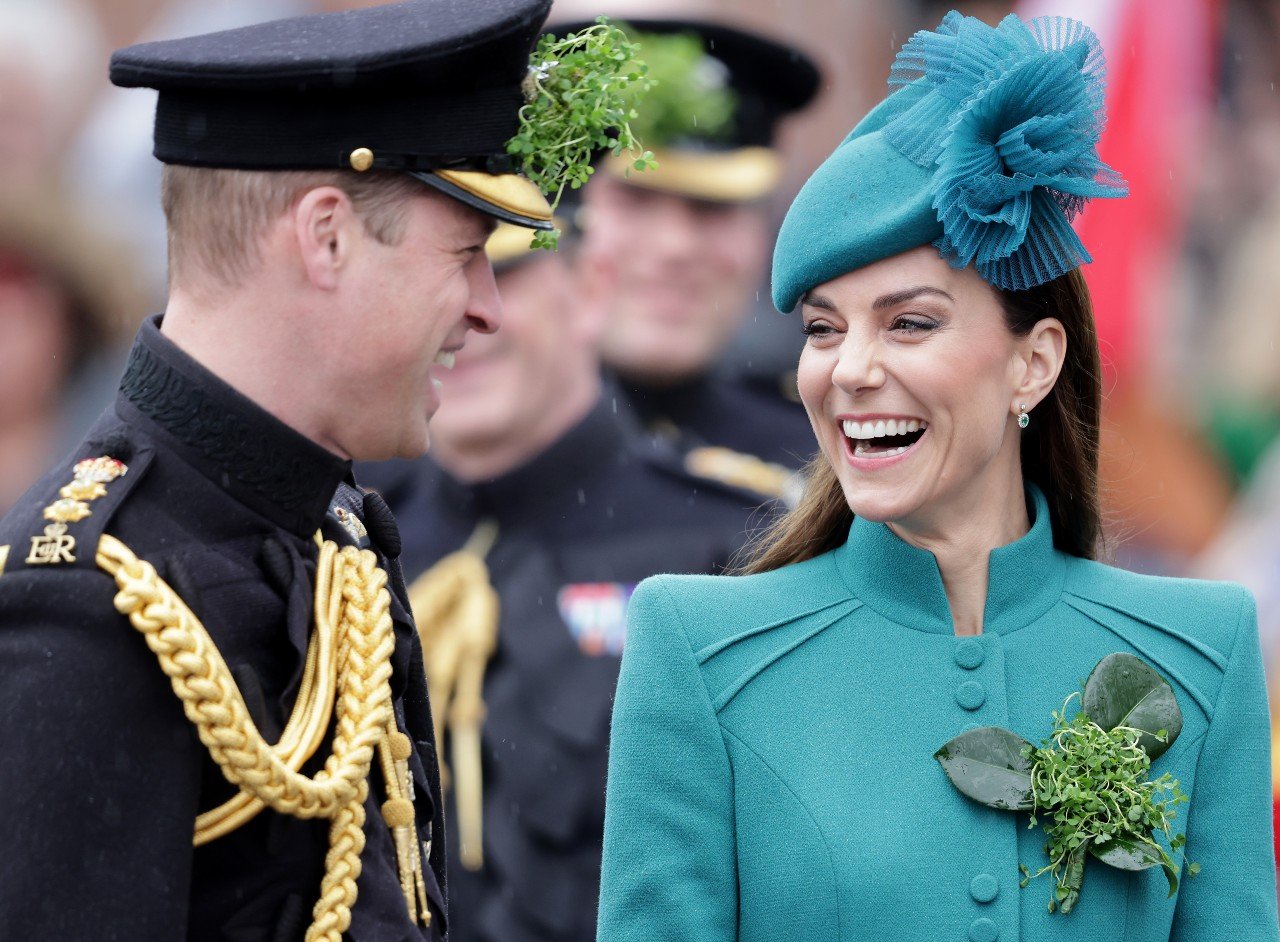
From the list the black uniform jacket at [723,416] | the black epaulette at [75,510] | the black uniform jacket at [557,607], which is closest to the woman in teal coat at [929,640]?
the black epaulette at [75,510]

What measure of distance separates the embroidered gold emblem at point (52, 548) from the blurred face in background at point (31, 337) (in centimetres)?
673

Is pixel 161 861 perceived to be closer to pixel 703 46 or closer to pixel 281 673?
pixel 281 673

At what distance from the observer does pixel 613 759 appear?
3.21 metres

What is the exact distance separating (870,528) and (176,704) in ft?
3.49

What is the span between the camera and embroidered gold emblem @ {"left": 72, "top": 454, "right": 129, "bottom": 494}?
2.98m

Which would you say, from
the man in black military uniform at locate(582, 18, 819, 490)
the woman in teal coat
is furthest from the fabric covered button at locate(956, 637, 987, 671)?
the man in black military uniform at locate(582, 18, 819, 490)

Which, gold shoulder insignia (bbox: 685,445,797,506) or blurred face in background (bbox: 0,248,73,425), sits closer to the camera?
gold shoulder insignia (bbox: 685,445,797,506)

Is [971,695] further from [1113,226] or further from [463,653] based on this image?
[1113,226]

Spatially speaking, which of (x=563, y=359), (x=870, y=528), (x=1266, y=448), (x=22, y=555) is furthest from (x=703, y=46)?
(x=22, y=555)

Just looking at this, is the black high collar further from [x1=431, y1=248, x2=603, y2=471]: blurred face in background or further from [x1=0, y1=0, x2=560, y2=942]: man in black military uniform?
[x1=431, y1=248, x2=603, y2=471]: blurred face in background

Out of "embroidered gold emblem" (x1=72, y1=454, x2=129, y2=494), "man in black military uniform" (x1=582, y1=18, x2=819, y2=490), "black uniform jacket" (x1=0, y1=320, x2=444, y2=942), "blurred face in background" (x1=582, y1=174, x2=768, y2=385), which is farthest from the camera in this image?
"blurred face in background" (x1=582, y1=174, x2=768, y2=385)

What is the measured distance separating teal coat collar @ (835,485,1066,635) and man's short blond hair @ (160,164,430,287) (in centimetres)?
83

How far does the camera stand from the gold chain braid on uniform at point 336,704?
2840 mm

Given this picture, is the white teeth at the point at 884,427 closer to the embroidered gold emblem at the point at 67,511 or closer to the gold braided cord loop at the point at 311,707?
the gold braided cord loop at the point at 311,707
